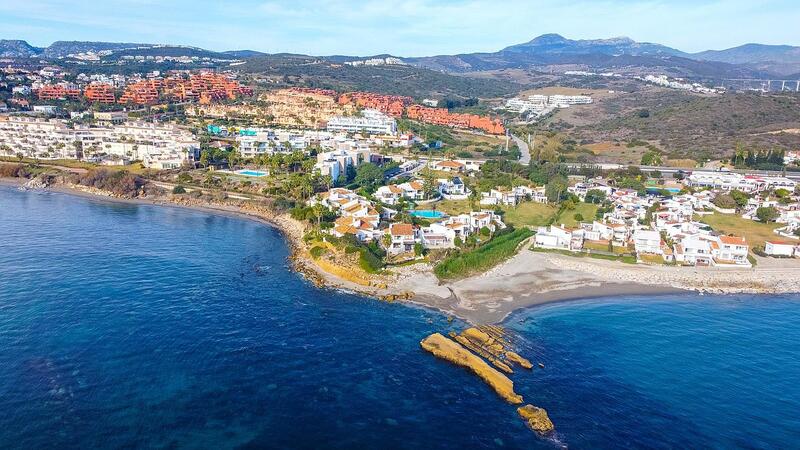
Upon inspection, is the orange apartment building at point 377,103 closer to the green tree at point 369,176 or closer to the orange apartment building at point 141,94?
the orange apartment building at point 141,94

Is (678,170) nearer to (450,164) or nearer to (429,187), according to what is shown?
(450,164)

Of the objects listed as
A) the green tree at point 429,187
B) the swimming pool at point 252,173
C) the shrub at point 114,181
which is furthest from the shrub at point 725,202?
the shrub at point 114,181

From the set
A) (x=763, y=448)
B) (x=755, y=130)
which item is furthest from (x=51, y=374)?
(x=755, y=130)

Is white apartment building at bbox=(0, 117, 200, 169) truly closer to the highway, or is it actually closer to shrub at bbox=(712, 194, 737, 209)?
the highway

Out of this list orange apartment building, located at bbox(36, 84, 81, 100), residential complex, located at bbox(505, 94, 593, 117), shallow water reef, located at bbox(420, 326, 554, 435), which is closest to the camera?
shallow water reef, located at bbox(420, 326, 554, 435)

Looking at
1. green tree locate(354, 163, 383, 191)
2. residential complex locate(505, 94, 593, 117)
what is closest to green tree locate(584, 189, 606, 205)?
green tree locate(354, 163, 383, 191)

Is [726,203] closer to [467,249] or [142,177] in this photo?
[467,249]
